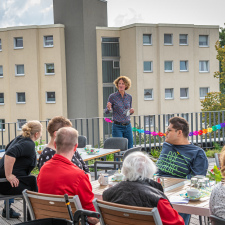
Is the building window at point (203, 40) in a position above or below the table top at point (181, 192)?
above

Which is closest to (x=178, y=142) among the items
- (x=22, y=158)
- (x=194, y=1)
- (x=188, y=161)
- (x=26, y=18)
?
(x=188, y=161)

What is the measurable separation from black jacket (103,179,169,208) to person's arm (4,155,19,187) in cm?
193

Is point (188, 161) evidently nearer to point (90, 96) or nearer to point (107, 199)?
point (107, 199)

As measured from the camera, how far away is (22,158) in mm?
4367

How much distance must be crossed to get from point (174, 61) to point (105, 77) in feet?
23.8

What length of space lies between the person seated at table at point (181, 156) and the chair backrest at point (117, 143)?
2425 millimetres

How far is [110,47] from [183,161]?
36655mm

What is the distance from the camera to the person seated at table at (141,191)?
245cm

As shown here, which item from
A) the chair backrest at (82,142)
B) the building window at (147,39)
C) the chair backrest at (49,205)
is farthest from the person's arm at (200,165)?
the building window at (147,39)

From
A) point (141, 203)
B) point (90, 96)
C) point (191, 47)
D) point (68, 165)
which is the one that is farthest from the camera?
point (191, 47)

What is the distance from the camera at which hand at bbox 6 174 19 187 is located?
4.27 meters

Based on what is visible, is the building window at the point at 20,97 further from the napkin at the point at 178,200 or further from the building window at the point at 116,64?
the napkin at the point at 178,200

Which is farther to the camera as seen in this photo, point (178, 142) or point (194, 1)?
point (194, 1)

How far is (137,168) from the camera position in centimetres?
254
